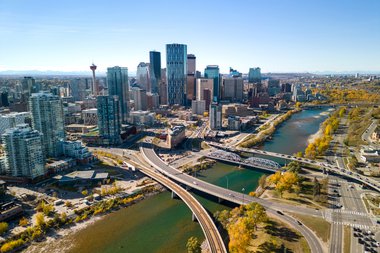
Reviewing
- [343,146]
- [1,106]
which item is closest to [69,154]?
[343,146]

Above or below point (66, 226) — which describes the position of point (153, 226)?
below

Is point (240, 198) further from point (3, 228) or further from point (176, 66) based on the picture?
point (176, 66)

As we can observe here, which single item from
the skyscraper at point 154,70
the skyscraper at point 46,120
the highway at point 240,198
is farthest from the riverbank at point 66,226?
the skyscraper at point 154,70

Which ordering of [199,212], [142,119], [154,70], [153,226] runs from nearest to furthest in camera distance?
[153,226] < [199,212] < [142,119] < [154,70]

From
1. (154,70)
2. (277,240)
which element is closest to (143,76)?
(154,70)

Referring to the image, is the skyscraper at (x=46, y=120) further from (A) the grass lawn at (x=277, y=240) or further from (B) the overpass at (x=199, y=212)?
(A) the grass lawn at (x=277, y=240)

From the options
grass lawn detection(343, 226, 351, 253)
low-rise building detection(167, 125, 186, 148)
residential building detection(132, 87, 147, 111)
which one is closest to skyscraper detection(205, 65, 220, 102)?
residential building detection(132, 87, 147, 111)

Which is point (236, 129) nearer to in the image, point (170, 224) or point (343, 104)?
point (170, 224)
